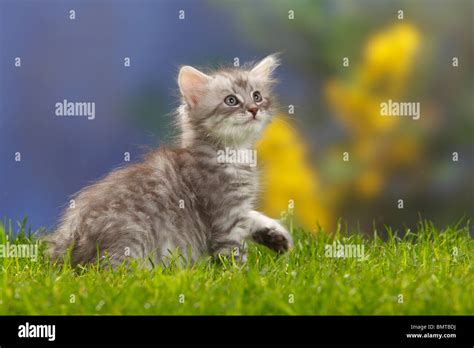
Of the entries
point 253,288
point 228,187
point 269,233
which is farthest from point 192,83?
point 253,288

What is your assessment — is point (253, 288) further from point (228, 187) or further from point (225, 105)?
point (225, 105)

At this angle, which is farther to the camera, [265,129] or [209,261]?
[265,129]

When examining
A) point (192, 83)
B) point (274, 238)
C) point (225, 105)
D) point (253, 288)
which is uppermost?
point (192, 83)

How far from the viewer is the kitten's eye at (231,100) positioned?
4336 mm

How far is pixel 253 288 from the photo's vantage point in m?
3.40

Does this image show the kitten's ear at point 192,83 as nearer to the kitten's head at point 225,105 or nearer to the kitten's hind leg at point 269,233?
the kitten's head at point 225,105

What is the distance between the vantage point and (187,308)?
3223mm

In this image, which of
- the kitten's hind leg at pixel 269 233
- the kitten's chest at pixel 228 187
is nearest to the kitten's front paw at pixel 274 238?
the kitten's hind leg at pixel 269 233

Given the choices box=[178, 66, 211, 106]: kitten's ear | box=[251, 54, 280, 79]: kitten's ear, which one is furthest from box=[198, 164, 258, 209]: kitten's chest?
box=[251, 54, 280, 79]: kitten's ear

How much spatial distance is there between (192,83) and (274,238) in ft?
3.21

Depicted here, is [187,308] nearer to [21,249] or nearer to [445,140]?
[21,249]

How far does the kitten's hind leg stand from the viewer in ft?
14.3

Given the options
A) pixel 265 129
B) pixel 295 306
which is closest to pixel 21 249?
pixel 265 129
